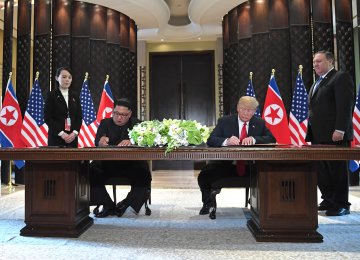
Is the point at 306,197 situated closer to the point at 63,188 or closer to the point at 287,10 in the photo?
the point at 63,188

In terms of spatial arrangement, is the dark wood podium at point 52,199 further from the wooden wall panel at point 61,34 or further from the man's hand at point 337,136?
the wooden wall panel at point 61,34

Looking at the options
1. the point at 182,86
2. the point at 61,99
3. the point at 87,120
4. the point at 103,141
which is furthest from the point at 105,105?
the point at 182,86

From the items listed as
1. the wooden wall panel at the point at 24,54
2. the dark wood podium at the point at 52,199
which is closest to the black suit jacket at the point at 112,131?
the dark wood podium at the point at 52,199

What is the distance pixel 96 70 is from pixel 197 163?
3658mm

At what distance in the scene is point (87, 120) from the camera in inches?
228

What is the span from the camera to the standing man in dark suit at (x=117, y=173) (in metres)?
3.21

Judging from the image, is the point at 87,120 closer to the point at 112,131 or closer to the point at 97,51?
the point at 97,51

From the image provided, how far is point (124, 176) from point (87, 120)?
283 cm

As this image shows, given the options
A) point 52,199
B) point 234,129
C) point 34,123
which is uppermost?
point 34,123

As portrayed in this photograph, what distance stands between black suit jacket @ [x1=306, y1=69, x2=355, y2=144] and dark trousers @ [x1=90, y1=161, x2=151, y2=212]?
5.61ft

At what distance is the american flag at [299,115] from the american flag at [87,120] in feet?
10.4

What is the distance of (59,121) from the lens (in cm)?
355

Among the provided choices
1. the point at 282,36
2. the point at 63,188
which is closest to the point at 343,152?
the point at 63,188

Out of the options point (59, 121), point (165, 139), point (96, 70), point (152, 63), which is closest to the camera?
point (165, 139)
